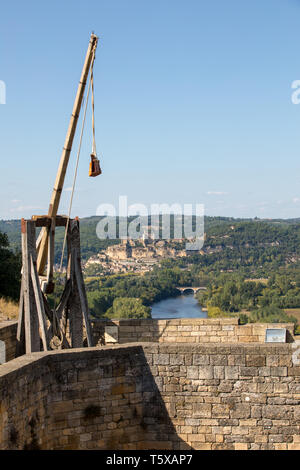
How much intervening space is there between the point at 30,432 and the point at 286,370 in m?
3.44

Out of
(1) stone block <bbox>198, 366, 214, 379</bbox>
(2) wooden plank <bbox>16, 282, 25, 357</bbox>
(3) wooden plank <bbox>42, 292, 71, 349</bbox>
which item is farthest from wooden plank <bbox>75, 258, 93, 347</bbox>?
(1) stone block <bbox>198, 366, 214, 379</bbox>

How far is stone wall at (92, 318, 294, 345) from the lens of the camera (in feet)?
39.1

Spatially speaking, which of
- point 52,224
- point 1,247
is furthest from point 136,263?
point 52,224

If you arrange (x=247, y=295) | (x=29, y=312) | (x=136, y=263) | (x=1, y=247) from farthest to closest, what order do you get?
(x=136, y=263) < (x=247, y=295) < (x=1, y=247) < (x=29, y=312)

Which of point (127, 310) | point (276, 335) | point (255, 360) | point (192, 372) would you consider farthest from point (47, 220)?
point (127, 310)

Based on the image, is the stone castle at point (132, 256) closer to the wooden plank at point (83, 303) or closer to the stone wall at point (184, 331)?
the stone wall at point (184, 331)

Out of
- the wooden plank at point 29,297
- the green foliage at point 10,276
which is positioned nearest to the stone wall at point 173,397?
the wooden plank at point 29,297

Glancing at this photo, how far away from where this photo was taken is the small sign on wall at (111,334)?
40.1ft

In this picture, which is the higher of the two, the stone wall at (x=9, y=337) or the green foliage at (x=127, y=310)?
the stone wall at (x=9, y=337)

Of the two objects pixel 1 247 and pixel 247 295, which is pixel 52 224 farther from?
pixel 247 295

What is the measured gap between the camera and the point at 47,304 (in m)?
10.9

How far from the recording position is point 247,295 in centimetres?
13188

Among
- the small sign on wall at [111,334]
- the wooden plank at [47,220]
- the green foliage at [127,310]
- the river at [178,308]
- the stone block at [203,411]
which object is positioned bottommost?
the river at [178,308]

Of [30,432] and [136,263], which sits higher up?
[30,432]
